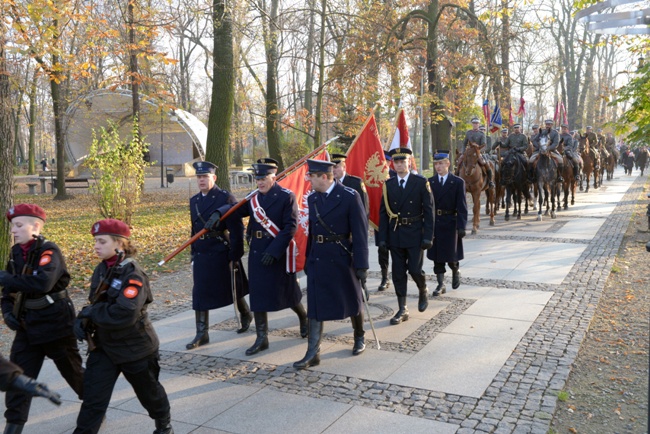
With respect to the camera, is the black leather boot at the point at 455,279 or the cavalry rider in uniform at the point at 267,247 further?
the black leather boot at the point at 455,279

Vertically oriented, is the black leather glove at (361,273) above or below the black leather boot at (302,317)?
above

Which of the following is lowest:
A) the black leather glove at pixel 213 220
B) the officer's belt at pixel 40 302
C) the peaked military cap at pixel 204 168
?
the officer's belt at pixel 40 302

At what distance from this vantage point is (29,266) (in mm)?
4133

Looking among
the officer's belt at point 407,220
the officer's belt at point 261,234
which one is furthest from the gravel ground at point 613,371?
the officer's belt at point 261,234

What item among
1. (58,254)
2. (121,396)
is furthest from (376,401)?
(58,254)

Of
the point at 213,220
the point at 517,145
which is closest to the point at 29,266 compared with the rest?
the point at 213,220

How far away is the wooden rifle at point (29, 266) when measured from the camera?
4.14m

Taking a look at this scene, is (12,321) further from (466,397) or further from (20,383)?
(466,397)

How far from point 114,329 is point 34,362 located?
3.09 ft

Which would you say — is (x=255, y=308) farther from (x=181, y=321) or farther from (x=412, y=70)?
(x=412, y=70)

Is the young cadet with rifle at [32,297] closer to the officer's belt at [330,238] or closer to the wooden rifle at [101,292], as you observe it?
the wooden rifle at [101,292]

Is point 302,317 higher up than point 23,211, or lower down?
lower down

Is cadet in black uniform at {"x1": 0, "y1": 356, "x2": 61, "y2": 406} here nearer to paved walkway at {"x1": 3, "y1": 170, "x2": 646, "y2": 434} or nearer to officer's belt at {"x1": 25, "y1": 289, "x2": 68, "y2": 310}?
officer's belt at {"x1": 25, "y1": 289, "x2": 68, "y2": 310}

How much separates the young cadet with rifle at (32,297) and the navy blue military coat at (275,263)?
1.98m
